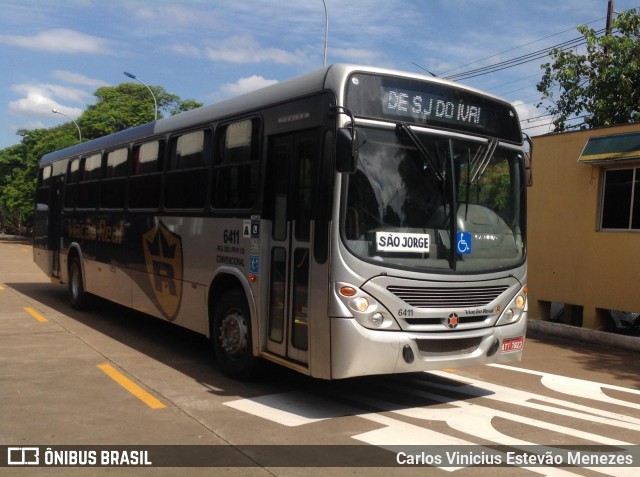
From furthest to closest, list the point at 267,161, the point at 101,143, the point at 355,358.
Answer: the point at 101,143, the point at 267,161, the point at 355,358

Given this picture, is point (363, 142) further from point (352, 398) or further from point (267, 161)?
point (352, 398)

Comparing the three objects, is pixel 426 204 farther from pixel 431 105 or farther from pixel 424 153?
pixel 431 105

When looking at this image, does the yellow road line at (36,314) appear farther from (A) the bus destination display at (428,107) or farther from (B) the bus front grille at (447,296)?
(A) the bus destination display at (428,107)

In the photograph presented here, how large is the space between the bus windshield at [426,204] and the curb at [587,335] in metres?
5.33

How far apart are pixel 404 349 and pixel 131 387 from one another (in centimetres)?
308

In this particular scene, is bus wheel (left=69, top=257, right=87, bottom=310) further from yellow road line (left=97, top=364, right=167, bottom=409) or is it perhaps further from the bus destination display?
the bus destination display

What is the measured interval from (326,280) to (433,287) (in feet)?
3.34

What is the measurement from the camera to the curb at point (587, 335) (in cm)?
1067

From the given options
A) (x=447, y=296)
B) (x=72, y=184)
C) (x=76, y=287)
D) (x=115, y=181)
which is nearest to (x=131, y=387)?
(x=447, y=296)

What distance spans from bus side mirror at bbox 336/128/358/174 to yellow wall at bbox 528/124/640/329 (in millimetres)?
8331

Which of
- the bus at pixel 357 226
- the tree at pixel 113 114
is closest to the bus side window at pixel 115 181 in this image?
the bus at pixel 357 226

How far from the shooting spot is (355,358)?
18.1 feet

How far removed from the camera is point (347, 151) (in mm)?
5398

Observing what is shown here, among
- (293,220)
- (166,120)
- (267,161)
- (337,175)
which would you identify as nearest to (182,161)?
(166,120)
